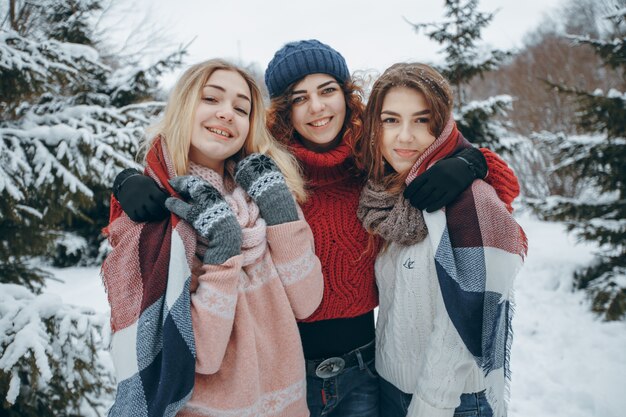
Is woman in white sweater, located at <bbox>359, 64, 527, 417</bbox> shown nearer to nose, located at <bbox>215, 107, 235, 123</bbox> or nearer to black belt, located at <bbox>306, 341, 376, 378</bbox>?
black belt, located at <bbox>306, 341, 376, 378</bbox>

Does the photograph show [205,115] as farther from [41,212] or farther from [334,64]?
[41,212]

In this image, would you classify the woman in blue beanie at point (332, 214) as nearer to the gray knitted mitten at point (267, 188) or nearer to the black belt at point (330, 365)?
the black belt at point (330, 365)

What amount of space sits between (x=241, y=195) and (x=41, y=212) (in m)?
1.95

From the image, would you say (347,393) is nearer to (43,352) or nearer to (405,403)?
(405,403)

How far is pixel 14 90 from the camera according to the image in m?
2.34

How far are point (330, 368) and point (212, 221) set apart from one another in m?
1.05

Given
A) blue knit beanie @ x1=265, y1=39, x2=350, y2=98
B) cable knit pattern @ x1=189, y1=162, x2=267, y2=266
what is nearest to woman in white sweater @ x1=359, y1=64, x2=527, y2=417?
blue knit beanie @ x1=265, y1=39, x2=350, y2=98

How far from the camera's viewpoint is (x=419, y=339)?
5.75 ft

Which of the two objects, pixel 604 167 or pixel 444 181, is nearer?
pixel 444 181

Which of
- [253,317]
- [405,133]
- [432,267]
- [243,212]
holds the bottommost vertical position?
[253,317]

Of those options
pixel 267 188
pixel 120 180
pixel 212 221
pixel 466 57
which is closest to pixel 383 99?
pixel 267 188

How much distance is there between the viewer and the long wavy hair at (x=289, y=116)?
223cm

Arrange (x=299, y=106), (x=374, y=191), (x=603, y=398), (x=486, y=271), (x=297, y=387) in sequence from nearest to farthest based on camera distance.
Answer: (x=486, y=271), (x=297, y=387), (x=374, y=191), (x=299, y=106), (x=603, y=398)

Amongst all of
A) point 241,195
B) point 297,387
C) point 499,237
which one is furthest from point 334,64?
point 297,387
